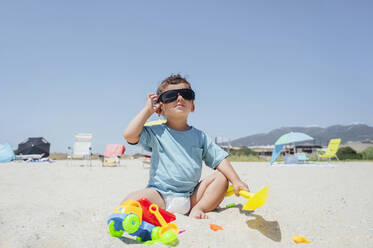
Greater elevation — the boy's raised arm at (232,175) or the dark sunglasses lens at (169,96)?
the dark sunglasses lens at (169,96)

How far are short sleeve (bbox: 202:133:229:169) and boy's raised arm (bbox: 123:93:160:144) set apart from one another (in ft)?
1.91

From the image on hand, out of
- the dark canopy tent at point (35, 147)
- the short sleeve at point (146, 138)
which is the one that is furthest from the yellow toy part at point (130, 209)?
the dark canopy tent at point (35, 147)

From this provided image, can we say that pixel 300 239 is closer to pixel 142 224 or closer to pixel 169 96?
pixel 142 224

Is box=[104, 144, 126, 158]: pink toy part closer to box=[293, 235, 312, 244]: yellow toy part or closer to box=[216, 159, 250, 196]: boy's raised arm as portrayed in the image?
box=[216, 159, 250, 196]: boy's raised arm

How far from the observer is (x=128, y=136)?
195cm

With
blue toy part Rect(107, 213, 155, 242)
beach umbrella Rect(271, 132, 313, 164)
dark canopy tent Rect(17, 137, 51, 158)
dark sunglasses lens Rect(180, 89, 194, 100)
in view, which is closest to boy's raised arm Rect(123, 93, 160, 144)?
dark sunglasses lens Rect(180, 89, 194, 100)

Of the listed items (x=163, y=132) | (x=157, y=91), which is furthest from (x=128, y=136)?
(x=157, y=91)

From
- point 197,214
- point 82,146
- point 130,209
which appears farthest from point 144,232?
point 82,146

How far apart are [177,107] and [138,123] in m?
0.35

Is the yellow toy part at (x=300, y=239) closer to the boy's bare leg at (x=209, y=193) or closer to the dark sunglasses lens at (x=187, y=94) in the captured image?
the boy's bare leg at (x=209, y=193)

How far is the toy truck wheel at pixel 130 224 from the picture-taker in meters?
1.35

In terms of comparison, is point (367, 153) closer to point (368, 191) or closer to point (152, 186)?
point (368, 191)

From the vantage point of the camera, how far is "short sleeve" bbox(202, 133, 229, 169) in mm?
2213

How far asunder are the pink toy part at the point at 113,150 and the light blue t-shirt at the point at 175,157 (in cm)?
1025
